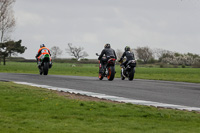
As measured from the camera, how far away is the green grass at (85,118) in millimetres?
7700

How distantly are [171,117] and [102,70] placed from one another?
14.7 metres

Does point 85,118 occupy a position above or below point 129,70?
below

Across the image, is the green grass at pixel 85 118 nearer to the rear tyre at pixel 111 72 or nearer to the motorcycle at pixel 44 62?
the rear tyre at pixel 111 72

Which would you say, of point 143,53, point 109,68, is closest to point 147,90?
point 109,68

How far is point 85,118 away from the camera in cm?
906

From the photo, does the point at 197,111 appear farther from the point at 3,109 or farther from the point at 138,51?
the point at 138,51

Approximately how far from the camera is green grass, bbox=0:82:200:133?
770 centimetres

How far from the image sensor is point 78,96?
1398cm

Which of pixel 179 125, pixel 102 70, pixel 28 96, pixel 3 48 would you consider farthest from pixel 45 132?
pixel 3 48

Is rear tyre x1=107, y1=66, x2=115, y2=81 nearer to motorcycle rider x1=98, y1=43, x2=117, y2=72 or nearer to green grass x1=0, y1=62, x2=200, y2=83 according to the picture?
motorcycle rider x1=98, y1=43, x2=117, y2=72

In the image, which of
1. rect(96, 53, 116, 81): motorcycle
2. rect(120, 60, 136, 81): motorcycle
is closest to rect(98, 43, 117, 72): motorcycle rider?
rect(96, 53, 116, 81): motorcycle

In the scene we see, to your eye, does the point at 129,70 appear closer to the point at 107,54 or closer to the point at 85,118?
the point at 107,54

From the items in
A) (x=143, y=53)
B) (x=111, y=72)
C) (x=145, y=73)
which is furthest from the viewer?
(x=143, y=53)

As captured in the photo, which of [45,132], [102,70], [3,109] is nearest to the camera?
[45,132]
